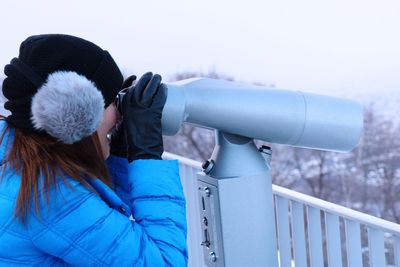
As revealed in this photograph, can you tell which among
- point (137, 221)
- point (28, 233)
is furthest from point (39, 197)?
point (137, 221)

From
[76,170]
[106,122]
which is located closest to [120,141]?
[106,122]

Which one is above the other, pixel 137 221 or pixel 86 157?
pixel 86 157

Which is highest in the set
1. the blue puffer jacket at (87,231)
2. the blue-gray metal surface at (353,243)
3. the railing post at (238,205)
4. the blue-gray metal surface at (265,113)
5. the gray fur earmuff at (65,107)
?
the gray fur earmuff at (65,107)

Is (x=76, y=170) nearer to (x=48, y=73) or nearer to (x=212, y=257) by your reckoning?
(x=48, y=73)

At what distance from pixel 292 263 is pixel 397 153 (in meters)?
19.1

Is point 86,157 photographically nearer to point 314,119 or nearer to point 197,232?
point 314,119

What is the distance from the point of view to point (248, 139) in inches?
43.5

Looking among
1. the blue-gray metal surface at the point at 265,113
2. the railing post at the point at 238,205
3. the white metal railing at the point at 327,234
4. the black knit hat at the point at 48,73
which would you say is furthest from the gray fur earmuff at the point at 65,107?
the white metal railing at the point at 327,234

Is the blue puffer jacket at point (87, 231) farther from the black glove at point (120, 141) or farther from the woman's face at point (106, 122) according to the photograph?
the black glove at point (120, 141)

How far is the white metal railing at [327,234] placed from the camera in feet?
4.44

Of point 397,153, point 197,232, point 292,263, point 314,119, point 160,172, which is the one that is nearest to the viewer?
point 160,172

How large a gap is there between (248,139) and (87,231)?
17.5 inches

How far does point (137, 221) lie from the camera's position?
2.88 ft

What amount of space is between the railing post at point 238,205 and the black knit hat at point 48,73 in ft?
1.13
